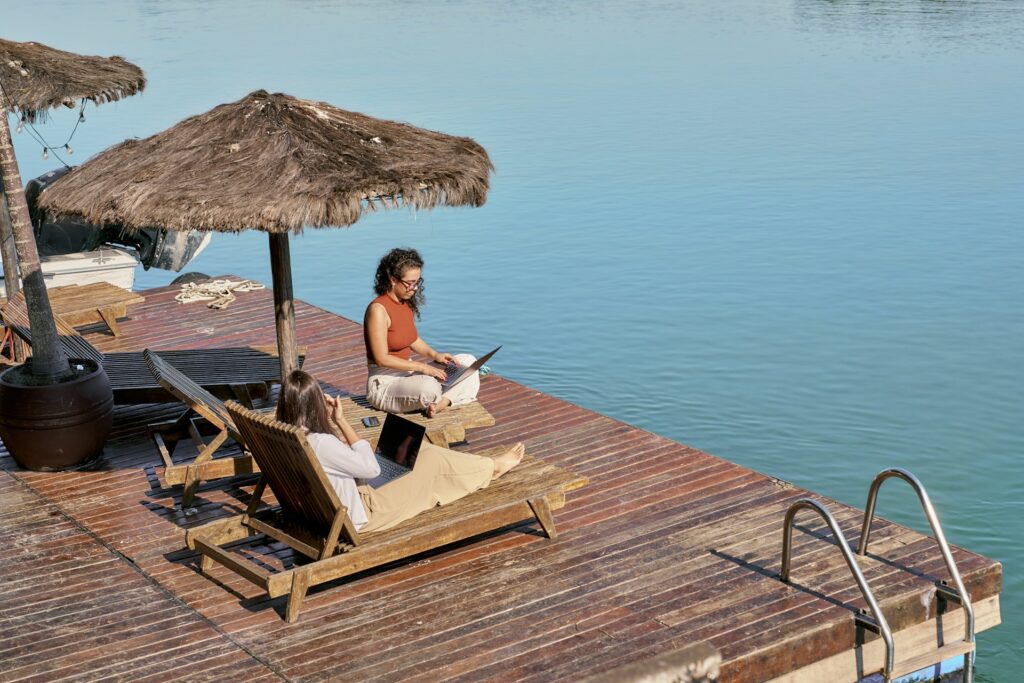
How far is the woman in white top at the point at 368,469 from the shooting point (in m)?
6.65

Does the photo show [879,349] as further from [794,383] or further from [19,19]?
[19,19]

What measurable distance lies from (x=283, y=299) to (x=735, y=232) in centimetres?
1456

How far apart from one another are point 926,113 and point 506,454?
86.0 feet

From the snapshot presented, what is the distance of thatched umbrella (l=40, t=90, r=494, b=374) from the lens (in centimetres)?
752

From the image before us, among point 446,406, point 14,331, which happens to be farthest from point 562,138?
point 446,406

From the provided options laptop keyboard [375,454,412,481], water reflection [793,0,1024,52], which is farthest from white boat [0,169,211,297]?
water reflection [793,0,1024,52]

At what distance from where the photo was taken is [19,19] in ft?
180

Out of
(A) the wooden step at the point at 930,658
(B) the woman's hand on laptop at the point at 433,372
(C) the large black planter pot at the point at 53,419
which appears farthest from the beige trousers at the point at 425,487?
(C) the large black planter pot at the point at 53,419

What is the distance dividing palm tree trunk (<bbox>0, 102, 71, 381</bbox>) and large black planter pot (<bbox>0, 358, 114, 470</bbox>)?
0.13 metres

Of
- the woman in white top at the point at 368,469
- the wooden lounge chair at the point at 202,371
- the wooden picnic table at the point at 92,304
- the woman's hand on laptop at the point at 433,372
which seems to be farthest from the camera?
the wooden picnic table at the point at 92,304

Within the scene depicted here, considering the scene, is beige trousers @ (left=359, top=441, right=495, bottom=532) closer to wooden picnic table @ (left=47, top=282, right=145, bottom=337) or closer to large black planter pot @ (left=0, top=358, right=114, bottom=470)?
large black planter pot @ (left=0, top=358, right=114, bottom=470)

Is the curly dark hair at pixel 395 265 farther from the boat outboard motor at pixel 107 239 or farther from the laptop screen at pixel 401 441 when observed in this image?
the boat outboard motor at pixel 107 239

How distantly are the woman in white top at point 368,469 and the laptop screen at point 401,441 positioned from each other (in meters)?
0.15

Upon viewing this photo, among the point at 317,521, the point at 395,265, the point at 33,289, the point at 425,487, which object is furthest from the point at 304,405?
the point at 33,289
